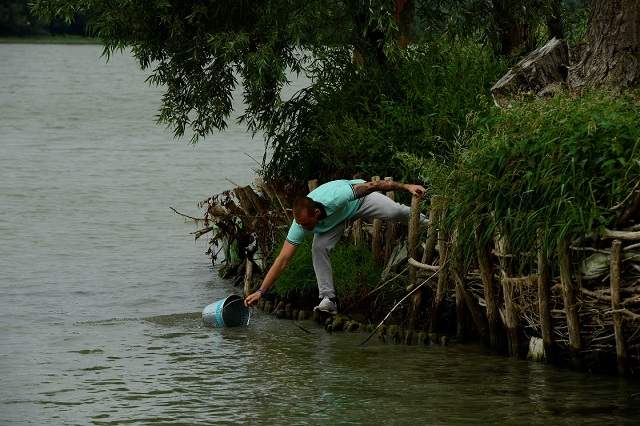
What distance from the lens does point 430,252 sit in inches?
475

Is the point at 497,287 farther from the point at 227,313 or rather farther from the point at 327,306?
the point at 227,313

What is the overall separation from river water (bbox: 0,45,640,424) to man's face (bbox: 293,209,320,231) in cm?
105

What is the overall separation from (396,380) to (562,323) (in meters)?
1.37

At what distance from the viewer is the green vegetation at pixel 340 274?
13.2 m

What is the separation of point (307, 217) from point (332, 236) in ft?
1.69

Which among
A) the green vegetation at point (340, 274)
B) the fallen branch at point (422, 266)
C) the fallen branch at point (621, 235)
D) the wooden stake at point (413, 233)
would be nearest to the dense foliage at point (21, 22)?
the green vegetation at point (340, 274)

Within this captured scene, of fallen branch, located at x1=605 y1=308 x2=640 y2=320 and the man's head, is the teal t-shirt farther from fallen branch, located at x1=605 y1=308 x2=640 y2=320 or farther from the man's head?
fallen branch, located at x1=605 y1=308 x2=640 y2=320

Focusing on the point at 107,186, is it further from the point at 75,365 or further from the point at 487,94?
the point at 75,365

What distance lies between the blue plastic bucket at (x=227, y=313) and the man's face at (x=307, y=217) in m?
1.14

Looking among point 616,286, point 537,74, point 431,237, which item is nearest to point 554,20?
point 537,74

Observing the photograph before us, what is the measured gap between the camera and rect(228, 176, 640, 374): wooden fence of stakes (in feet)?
34.1

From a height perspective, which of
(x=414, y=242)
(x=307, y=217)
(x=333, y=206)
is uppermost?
(x=333, y=206)

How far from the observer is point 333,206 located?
41.2 ft

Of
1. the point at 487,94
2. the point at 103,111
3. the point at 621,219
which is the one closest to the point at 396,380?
the point at 621,219
